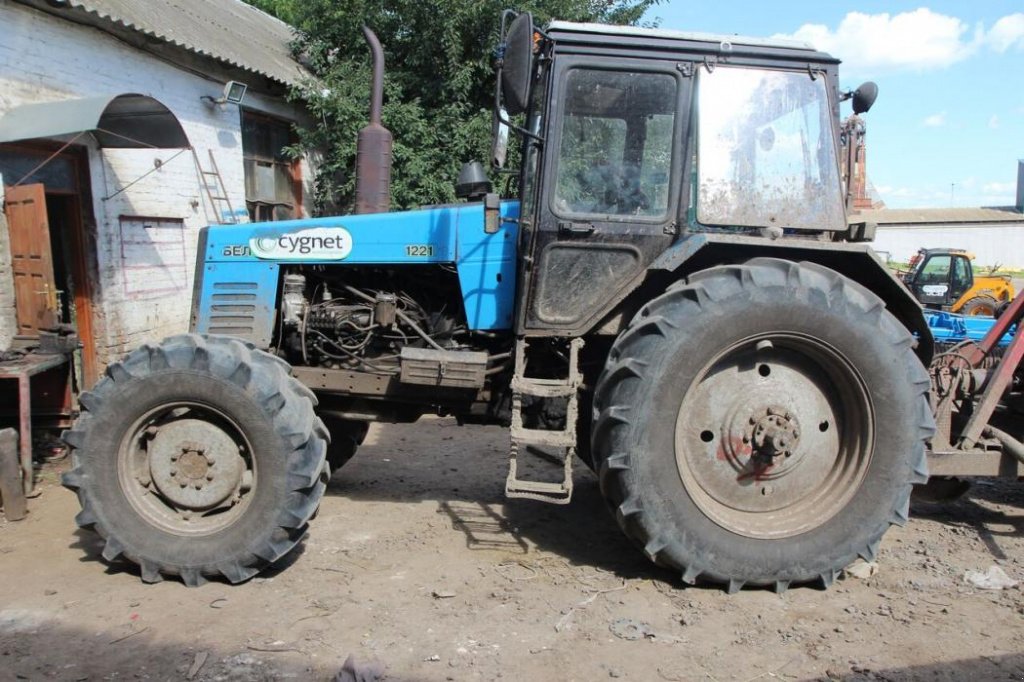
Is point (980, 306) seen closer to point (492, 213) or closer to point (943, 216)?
point (492, 213)

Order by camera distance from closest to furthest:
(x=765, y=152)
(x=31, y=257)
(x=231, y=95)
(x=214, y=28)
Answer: (x=765, y=152) < (x=31, y=257) < (x=231, y=95) < (x=214, y=28)

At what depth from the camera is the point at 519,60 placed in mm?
3426

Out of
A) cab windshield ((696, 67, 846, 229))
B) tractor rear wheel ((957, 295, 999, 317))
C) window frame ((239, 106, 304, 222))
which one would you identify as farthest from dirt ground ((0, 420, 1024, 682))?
tractor rear wheel ((957, 295, 999, 317))

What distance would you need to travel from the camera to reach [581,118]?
3.79 metres

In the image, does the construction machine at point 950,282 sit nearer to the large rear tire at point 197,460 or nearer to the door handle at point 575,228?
the door handle at point 575,228

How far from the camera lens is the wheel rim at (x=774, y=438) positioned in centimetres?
361

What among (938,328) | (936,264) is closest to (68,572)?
(938,328)

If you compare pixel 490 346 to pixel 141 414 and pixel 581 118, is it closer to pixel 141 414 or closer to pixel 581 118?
pixel 581 118

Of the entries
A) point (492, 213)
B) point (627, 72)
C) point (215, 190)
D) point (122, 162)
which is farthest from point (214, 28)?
point (627, 72)

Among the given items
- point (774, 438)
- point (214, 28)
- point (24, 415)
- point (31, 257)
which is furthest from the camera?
point (214, 28)

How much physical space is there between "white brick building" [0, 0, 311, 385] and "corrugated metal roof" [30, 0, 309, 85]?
0.09 feet

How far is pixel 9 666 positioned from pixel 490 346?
2599mm

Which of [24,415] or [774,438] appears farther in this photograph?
[24,415]

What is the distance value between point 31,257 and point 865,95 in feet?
19.7
